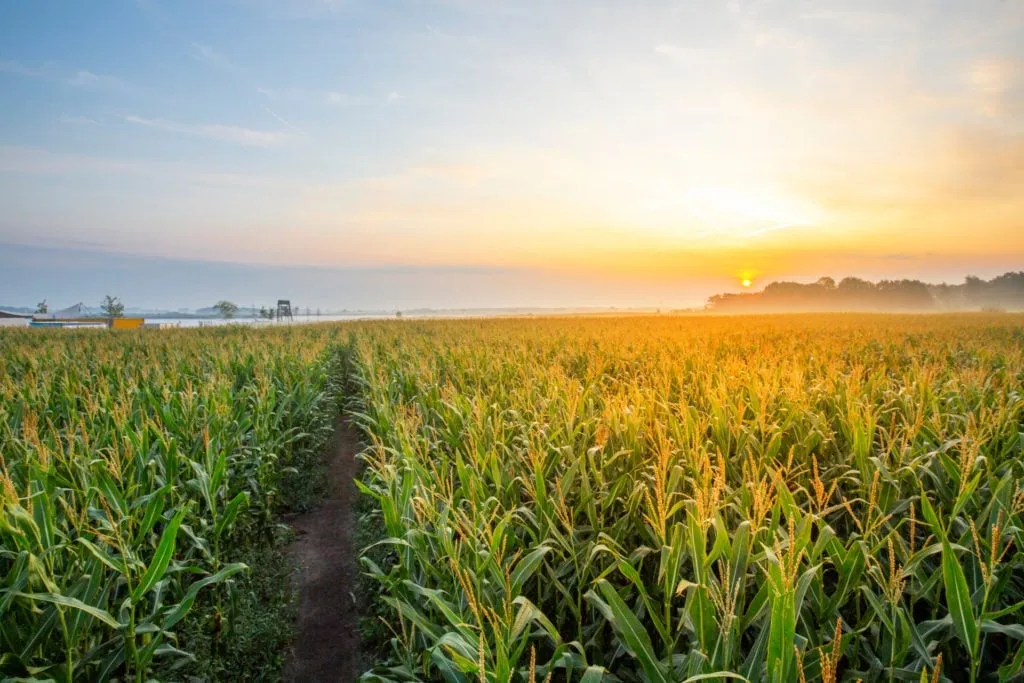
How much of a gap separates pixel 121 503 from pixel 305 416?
4907 millimetres

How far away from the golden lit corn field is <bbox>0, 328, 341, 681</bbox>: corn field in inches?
1.0

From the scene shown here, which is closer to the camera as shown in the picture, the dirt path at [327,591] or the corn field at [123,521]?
the corn field at [123,521]

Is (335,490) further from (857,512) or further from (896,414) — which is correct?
(896,414)

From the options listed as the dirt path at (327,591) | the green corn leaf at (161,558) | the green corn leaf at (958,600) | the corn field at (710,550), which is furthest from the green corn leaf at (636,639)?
the dirt path at (327,591)

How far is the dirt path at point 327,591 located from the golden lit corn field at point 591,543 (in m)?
0.27

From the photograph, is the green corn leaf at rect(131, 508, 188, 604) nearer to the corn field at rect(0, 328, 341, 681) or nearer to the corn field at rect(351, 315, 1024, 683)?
the corn field at rect(0, 328, 341, 681)

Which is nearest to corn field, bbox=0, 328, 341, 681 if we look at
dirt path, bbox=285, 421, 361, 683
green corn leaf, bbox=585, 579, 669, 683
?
dirt path, bbox=285, 421, 361, 683

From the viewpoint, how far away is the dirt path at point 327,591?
12.9 feet

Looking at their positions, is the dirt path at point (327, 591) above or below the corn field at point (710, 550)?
below

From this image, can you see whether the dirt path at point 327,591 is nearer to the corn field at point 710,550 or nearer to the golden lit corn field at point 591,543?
the golden lit corn field at point 591,543

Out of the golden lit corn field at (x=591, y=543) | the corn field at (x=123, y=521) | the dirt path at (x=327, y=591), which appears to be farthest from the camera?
the dirt path at (x=327, y=591)

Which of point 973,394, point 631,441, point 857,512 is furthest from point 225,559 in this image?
point 973,394

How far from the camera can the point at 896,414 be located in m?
5.32

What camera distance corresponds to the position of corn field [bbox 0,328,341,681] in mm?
2570
